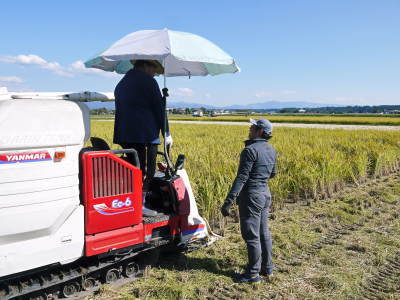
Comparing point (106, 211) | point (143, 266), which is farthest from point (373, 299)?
point (106, 211)

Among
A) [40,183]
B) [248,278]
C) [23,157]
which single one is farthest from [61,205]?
[248,278]

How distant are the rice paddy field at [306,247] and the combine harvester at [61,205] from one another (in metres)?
0.37

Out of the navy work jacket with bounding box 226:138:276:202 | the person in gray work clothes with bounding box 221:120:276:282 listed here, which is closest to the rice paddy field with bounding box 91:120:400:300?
the person in gray work clothes with bounding box 221:120:276:282

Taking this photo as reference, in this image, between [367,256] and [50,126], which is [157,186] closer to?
[50,126]

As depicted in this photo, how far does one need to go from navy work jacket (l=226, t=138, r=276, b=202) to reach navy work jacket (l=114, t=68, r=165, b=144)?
89 cm

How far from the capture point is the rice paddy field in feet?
11.2

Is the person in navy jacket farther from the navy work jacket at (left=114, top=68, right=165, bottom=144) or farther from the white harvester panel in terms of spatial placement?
the white harvester panel

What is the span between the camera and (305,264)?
3975 millimetres

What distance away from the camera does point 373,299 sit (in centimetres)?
330

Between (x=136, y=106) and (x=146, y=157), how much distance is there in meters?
0.52

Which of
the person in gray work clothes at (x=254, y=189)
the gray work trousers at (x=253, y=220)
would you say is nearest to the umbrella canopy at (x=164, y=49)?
the person in gray work clothes at (x=254, y=189)

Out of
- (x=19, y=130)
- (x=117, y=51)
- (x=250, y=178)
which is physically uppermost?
(x=117, y=51)

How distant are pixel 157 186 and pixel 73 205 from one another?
4.13ft

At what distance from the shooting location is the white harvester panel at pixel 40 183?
2.52m
